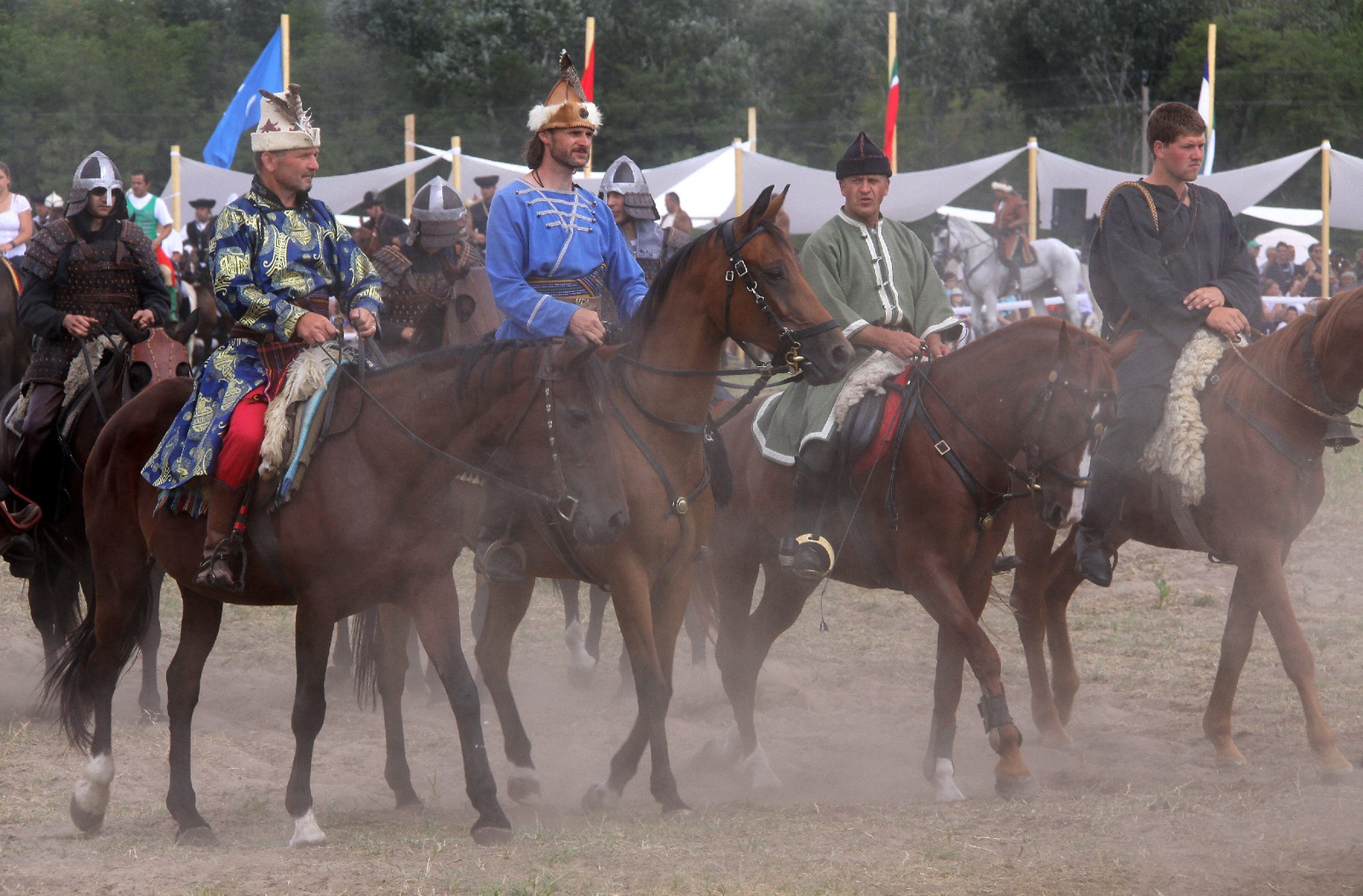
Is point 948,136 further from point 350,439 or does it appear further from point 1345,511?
point 350,439

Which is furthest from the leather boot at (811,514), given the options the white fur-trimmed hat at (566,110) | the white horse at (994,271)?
the white horse at (994,271)

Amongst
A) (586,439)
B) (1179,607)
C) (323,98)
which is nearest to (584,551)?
(586,439)

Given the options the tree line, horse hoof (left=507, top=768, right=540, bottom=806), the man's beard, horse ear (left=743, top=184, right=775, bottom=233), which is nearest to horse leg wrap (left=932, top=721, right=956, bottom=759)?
horse hoof (left=507, top=768, right=540, bottom=806)

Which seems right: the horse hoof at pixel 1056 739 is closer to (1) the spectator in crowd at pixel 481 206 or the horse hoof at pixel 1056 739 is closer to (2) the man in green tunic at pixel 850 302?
(2) the man in green tunic at pixel 850 302

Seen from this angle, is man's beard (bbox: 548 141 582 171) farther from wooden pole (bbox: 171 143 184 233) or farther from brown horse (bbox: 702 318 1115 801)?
wooden pole (bbox: 171 143 184 233)

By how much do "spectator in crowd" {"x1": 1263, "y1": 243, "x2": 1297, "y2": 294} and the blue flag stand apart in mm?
15524

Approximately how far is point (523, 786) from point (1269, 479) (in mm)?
3560

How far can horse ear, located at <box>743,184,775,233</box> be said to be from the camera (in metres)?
5.35

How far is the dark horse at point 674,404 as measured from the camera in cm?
538

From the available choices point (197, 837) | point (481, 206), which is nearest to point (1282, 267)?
point (481, 206)

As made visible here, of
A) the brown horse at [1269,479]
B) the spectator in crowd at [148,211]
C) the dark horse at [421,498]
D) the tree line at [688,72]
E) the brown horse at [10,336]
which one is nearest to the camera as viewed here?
the dark horse at [421,498]

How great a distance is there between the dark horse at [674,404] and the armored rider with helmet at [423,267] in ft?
11.5

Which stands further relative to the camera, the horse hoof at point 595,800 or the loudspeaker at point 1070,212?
the loudspeaker at point 1070,212

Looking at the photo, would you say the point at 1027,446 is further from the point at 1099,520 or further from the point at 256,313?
the point at 256,313
